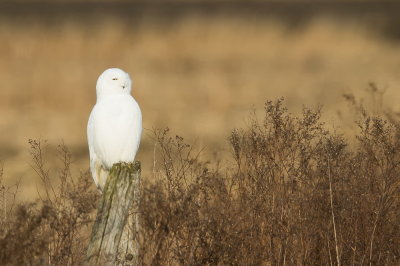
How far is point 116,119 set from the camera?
5645 mm

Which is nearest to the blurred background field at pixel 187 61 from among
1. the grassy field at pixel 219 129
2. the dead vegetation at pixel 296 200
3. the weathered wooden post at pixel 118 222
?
the grassy field at pixel 219 129

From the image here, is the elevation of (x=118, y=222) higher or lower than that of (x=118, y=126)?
lower

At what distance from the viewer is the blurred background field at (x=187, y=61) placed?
569 inches

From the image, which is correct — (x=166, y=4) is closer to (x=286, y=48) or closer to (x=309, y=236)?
(x=286, y=48)

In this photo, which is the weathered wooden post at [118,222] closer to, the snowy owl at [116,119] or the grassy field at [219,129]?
the grassy field at [219,129]

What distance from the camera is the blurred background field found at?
14461 millimetres

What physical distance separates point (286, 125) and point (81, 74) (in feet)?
38.5

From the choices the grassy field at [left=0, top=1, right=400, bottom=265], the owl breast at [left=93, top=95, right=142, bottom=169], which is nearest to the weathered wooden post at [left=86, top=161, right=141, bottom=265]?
the grassy field at [left=0, top=1, right=400, bottom=265]

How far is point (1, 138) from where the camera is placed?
13.7 metres

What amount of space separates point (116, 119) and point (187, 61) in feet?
44.4

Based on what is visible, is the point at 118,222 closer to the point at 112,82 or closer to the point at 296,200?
the point at 112,82

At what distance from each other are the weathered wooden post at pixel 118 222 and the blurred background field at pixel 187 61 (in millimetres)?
5583

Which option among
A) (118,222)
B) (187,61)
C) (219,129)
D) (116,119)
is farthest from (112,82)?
(187,61)

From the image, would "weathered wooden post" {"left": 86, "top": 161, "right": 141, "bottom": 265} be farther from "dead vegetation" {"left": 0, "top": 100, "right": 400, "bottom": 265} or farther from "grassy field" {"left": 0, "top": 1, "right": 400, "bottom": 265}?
"dead vegetation" {"left": 0, "top": 100, "right": 400, "bottom": 265}
